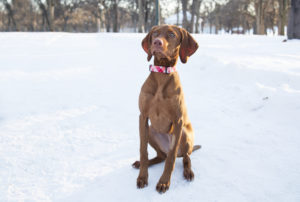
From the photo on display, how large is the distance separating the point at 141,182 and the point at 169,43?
141 cm

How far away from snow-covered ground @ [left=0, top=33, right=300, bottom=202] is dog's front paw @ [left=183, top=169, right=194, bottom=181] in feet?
0.24

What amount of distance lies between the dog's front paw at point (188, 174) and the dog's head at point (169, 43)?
1200 mm

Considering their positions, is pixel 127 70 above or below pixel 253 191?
above

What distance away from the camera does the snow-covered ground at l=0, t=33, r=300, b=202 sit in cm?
247

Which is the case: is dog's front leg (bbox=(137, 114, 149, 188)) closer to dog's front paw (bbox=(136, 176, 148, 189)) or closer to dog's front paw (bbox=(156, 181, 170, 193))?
dog's front paw (bbox=(136, 176, 148, 189))

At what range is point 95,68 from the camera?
7.05 m

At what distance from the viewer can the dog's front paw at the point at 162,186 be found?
2.39 metres

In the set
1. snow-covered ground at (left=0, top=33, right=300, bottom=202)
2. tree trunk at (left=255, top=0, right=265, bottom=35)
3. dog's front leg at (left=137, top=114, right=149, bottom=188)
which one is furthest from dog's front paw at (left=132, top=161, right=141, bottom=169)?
tree trunk at (left=255, top=0, right=265, bottom=35)

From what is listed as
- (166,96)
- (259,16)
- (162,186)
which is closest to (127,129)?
(162,186)

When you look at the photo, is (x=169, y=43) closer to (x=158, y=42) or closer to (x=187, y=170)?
(x=158, y=42)

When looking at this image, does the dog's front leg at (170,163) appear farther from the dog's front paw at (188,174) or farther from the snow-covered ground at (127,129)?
the dog's front paw at (188,174)

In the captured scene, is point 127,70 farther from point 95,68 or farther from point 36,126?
point 36,126

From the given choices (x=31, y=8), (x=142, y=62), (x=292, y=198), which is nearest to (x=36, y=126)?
(x=292, y=198)

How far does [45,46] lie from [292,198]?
9343mm
